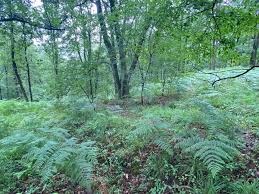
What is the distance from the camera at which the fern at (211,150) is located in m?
2.78

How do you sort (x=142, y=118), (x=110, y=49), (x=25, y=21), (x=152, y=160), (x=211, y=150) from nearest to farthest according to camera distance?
(x=211, y=150), (x=152, y=160), (x=142, y=118), (x=25, y=21), (x=110, y=49)

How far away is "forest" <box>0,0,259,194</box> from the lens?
10.3 ft

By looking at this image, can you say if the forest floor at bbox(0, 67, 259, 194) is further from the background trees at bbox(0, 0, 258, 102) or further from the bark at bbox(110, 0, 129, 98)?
the bark at bbox(110, 0, 129, 98)

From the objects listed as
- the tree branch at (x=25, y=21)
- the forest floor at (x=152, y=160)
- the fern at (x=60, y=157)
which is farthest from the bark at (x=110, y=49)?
the fern at (x=60, y=157)

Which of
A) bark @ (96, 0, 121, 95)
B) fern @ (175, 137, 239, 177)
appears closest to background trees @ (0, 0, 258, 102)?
bark @ (96, 0, 121, 95)

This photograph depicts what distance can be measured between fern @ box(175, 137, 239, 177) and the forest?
2 centimetres

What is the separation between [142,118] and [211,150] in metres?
2.60

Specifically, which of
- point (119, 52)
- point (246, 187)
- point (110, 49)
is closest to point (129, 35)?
point (119, 52)

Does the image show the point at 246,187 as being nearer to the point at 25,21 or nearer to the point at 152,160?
the point at 152,160

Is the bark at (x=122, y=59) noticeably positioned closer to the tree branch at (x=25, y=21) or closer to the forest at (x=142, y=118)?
the forest at (x=142, y=118)

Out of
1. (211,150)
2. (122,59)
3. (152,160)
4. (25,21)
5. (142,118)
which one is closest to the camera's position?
(211,150)

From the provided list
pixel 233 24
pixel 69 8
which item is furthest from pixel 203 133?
pixel 69 8

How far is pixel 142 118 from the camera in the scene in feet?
17.7

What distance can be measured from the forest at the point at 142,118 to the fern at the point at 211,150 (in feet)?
0.06
